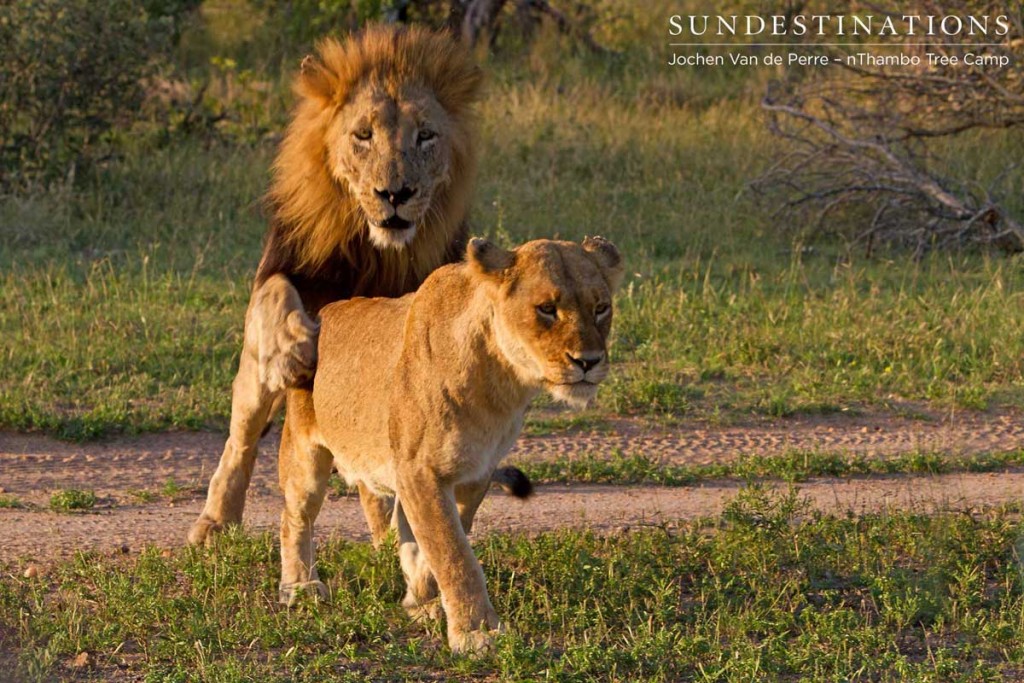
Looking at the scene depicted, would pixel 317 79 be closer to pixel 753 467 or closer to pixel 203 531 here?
pixel 203 531

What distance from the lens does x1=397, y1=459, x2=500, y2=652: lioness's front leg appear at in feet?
12.3

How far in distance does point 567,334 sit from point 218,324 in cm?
452

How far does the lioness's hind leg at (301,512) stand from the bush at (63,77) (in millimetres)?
6049

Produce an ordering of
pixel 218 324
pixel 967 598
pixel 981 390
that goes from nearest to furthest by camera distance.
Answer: pixel 967 598
pixel 981 390
pixel 218 324

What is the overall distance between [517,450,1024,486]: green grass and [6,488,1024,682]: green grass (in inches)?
32.5

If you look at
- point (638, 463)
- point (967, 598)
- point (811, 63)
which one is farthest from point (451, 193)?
point (811, 63)

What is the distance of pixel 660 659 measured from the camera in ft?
12.8

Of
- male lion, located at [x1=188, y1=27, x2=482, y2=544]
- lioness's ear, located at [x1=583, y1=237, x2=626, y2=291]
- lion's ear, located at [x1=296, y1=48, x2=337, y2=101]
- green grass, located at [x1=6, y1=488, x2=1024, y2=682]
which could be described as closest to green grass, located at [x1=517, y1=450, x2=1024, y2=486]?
green grass, located at [x1=6, y1=488, x2=1024, y2=682]

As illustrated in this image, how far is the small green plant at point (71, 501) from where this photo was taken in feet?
17.8

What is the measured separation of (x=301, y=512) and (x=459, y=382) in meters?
0.83

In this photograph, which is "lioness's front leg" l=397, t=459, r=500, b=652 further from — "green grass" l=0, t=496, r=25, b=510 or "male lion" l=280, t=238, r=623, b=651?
"green grass" l=0, t=496, r=25, b=510

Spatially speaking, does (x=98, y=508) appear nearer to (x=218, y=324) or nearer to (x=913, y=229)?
(x=218, y=324)

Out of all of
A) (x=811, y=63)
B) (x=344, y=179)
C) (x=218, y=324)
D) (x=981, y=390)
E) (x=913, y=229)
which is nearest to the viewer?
(x=344, y=179)

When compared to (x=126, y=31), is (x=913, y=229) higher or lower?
lower
